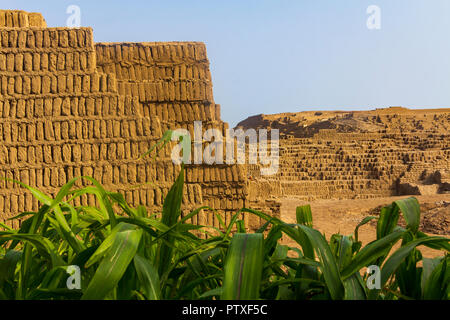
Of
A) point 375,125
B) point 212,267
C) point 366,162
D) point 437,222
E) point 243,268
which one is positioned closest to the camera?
point 243,268

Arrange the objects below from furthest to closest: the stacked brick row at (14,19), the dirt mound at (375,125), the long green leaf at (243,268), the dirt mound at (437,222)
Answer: the dirt mound at (375,125)
the dirt mound at (437,222)
the stacked brick row at (14,19)
the long green leaf at (243,268)

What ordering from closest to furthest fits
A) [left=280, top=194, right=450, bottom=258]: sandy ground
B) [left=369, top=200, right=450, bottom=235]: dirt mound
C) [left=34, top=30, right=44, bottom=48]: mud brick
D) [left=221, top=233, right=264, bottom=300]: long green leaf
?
[left=221, top=233, right=264, bottom=300]: long green leaf → [left=34, top=30, right=44, bottom=48]: mud brick → [left=369, top=200, right=450, bottom=235]: dirt mound → [left=280, top=194, right=450, bottom=258]: sandy ground

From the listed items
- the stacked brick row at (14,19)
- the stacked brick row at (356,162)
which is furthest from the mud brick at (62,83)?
the stacked brick row at (356,162)

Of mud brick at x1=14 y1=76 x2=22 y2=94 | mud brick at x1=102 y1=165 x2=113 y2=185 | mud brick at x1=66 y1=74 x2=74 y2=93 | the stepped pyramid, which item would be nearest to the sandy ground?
the stepped pyramid

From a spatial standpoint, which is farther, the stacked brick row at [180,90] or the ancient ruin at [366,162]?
the ancient ruin at [366,162]

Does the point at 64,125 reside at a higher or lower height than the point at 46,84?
lower

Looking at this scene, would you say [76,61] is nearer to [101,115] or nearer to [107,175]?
[101,115]

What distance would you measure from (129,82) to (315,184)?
16.9 m

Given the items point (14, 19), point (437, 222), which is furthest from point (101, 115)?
point (437, 222)

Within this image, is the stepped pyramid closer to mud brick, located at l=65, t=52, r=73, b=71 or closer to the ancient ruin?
mud brick, located at l=65, t=52, r=73, b=71

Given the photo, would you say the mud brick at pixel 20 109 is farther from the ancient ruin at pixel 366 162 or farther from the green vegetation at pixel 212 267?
the ancient ruin at pixel 366 162

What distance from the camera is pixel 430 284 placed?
90cm

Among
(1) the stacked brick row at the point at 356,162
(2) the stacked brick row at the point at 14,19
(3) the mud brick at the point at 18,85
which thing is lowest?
(1) the stacked brick row at the point at 356,162
